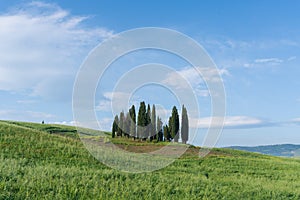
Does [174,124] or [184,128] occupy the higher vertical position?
[174,124]

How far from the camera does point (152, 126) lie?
216ft

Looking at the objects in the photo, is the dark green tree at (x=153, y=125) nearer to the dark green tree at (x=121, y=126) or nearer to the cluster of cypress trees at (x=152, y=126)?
the cluster of cypress trees at (x=152, y=126)

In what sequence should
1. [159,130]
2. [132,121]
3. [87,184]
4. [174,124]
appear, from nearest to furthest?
[87,184], [174,124], [159,130], [132,121]

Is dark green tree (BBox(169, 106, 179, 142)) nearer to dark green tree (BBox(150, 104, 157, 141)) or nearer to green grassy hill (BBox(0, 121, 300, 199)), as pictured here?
dark green tree (BBox(150, 104, 157, 141))

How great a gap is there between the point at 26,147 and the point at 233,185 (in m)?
15.4

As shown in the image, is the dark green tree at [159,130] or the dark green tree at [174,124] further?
the dark green tree at [174,124]

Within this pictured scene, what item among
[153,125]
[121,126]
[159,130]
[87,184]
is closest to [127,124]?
[121,126]

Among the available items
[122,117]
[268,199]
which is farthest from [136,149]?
[268,199]

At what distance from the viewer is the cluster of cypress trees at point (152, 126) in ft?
200

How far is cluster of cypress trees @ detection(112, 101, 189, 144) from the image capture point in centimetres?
6081

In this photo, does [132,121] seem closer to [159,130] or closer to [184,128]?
[159,130]

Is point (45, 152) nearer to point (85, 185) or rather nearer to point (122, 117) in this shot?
point (85, 185)

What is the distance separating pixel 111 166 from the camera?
23109mm

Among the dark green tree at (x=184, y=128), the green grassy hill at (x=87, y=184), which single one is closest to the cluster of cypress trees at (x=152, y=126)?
the dark green tree at (x=184, y=128)
